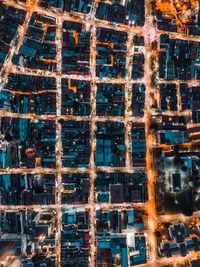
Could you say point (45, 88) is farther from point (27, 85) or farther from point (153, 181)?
point (153, 181)

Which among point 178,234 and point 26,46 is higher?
point 26,46

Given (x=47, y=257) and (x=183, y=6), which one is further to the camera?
(x=183, y=6)

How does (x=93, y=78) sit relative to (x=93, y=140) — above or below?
above

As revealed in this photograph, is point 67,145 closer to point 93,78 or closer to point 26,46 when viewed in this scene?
point 93,78

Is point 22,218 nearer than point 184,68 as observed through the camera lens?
Yes

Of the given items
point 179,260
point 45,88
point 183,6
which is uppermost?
point 183,6

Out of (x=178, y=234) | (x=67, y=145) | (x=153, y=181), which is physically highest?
(x=67, y=145)

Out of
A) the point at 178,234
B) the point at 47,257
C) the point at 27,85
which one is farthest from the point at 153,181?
the point at 27,85

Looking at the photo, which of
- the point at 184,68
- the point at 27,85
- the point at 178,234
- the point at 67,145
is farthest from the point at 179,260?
the point at 27,85

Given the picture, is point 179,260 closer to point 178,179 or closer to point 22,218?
point 178,179
